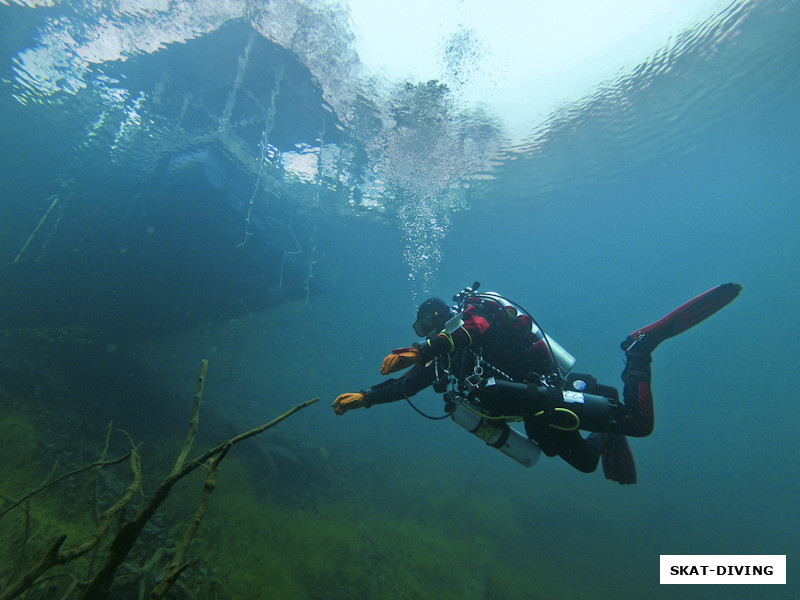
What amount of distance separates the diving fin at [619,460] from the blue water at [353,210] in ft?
19.0

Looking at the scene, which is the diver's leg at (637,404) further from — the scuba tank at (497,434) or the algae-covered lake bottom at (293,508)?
the algae-covered lake bottom at (293,508)

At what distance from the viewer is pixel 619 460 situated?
13.9 ft

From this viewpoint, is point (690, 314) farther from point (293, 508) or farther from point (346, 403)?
point (293, 508)

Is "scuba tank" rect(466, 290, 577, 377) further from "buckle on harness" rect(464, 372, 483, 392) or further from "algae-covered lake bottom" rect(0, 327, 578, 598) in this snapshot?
"algae-covered lake bottom" rect(0, 327, 578, 598)

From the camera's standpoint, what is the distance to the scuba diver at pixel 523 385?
12.1 ft

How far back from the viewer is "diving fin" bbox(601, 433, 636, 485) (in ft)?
13.8

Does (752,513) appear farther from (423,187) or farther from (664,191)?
(423,187)

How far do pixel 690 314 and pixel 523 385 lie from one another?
247 centimetres

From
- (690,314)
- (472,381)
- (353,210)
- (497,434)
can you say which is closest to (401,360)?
(472,381)

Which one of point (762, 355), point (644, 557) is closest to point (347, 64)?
point (644, 557)

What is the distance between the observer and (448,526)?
10.1 m

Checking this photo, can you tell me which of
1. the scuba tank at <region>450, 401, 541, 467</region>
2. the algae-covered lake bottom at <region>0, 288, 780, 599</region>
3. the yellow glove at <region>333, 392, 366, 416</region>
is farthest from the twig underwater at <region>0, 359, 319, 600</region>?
the scuba tank at <region>450, 401, 541, 467</region>

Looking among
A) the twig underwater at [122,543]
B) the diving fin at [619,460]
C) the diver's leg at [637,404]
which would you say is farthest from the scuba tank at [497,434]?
the twig underwater at [122,543]

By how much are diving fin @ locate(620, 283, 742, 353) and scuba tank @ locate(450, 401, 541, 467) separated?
202cm
